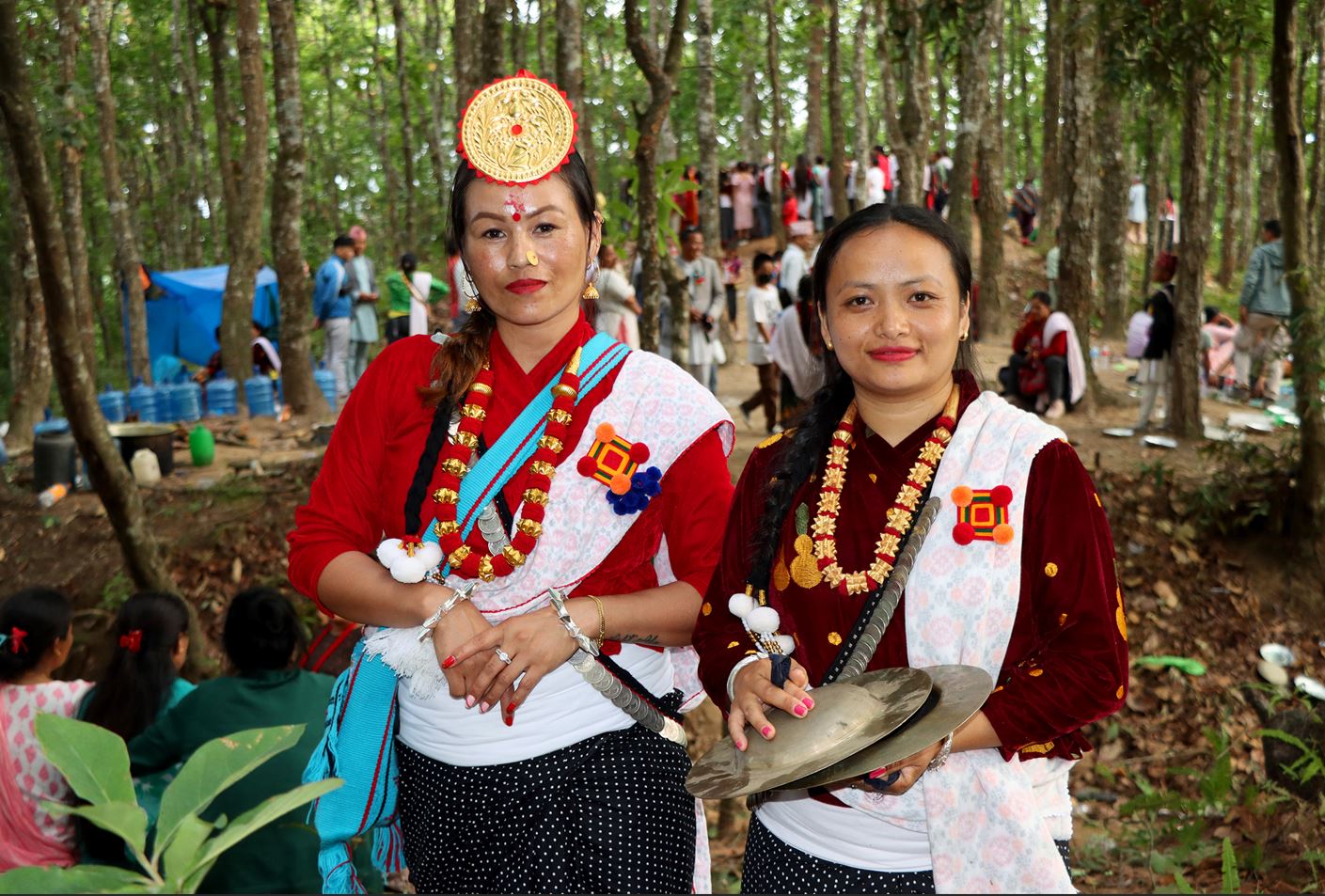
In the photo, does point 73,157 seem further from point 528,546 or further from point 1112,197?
point 528,546

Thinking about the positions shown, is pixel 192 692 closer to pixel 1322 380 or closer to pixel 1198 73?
pixel 1322 380

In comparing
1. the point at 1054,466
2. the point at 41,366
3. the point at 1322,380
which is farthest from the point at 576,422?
the point at 41,366

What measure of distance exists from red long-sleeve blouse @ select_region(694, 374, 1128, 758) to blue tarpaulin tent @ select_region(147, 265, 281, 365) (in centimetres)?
1452

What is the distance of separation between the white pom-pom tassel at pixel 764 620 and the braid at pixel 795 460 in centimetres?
10

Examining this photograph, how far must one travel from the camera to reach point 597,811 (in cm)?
226

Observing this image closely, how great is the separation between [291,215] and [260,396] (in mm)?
2504

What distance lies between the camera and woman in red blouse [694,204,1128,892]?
74.3 inches

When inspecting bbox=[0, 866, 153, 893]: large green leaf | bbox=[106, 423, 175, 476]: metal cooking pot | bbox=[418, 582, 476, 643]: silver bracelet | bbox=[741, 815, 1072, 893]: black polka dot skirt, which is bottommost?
bbox=[106, 423, 175, 476]: metal cooking pot

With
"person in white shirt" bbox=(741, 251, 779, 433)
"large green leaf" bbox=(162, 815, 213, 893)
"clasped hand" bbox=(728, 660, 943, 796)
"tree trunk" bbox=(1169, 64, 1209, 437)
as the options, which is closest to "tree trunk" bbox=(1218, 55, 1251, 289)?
"tree trunk" bbox=(1169, 64, 1209, 437)

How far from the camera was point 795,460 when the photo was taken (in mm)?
2201

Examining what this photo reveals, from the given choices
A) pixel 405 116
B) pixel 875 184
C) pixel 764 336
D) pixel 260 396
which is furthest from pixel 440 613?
pixel 875 184

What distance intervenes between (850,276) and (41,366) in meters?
11.8

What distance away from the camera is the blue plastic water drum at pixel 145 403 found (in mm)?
12297

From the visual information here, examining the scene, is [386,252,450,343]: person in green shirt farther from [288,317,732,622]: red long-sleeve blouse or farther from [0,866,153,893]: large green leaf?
[0,866,153,893]: large green leaf
